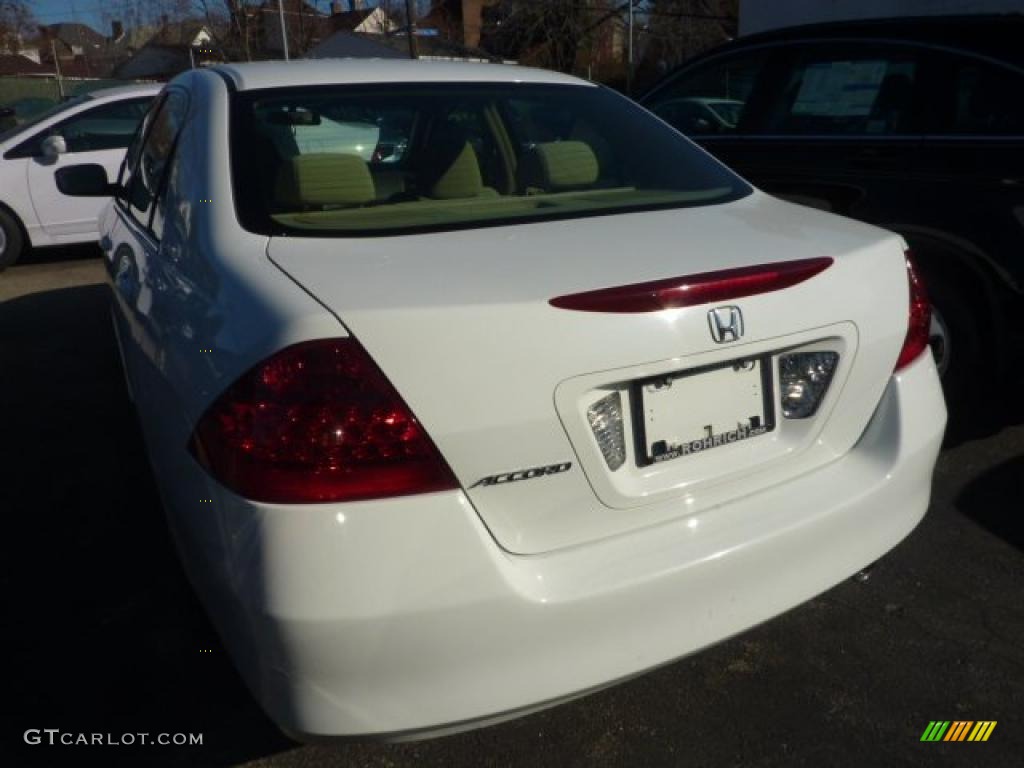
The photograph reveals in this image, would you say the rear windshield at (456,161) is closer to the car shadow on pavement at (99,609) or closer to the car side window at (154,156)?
the car side window at (154,156)

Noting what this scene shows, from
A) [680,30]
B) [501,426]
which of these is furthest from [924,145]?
[680,30]

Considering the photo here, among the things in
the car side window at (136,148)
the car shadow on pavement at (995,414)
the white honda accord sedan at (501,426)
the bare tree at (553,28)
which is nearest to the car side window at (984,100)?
the car shadow on pavement at (995,414)

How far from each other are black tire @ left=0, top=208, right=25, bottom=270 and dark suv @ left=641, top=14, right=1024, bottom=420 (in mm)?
6686

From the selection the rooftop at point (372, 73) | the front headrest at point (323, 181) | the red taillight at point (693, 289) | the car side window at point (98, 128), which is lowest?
the car side window at point (98, 128)

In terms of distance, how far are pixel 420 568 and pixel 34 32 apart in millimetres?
56748

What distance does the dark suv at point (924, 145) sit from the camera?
3479mm

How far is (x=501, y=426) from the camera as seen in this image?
1.71 m

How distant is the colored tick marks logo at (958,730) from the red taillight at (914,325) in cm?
89

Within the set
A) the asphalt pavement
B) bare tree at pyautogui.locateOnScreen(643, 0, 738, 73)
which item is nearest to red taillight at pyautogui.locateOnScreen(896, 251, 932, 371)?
the asphalt pavement

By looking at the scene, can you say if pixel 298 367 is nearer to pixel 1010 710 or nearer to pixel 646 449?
pixel 646 449

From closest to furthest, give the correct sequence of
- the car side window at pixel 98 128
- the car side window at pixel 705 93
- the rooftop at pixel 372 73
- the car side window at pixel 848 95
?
the rooftop at pixel 372 73
the car side window at pixel 848 95
the car side window at pixel 705 93
the car side window at pixel 98 128

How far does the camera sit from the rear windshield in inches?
92.5

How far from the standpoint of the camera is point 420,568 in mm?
1657

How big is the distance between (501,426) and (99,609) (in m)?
1.83
